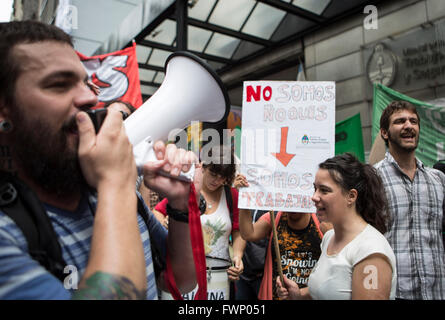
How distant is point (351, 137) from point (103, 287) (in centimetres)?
489

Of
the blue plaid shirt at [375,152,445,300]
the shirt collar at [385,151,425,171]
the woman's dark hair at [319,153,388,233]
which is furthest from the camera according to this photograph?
the shirt collar at [385,151,425,171]

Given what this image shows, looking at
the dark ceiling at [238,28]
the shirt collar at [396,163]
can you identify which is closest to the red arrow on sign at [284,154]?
the shirt collar at [396,163]

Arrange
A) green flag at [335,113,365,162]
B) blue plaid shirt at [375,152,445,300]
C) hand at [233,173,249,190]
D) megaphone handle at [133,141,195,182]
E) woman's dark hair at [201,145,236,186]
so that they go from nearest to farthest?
megaphone handle at [133,141,195,182]
blue plaid shirt at [375,152,445,300]
hand at [233,173,249,190]
woman's dark hair at [201,145,236,186]
green flag at [335,113,365,162]

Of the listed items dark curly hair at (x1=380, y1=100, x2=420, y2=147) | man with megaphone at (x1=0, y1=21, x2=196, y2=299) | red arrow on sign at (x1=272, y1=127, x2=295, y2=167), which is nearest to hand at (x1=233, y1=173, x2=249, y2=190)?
red arrow on sign at (x1=272, y1=127, x2=295, y2=167)

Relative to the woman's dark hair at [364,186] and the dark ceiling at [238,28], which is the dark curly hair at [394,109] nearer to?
the woman's dark hair at [364,186]

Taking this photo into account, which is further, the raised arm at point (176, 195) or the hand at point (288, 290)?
the hand at point (288, 290)

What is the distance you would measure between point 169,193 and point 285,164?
1.52 meters

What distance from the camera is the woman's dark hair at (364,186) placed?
1.95 metres

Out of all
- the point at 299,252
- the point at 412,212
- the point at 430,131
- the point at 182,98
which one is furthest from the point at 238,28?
the point at 182,98

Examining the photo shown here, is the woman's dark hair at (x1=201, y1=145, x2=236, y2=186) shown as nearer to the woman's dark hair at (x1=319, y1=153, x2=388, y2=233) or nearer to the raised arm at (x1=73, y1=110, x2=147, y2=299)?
the woman's dark hair at (x1=319, y1=153, x2=388, y2=233)

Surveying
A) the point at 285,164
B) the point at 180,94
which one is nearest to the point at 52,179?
the point at 180,94

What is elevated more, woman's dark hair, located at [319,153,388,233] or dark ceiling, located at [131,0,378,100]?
dark ceiling, located at [131,0,378,100]

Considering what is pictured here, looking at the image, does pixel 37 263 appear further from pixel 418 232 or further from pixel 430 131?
pixel 430 131

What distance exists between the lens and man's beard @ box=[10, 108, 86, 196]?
74 centimetres
